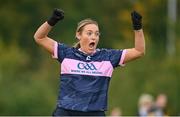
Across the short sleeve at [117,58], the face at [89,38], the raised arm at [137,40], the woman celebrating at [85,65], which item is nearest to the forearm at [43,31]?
the woman celebrating at [85,65]

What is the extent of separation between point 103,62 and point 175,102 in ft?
48.5

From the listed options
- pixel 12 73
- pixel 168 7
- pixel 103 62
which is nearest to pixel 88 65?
pixel 103 62

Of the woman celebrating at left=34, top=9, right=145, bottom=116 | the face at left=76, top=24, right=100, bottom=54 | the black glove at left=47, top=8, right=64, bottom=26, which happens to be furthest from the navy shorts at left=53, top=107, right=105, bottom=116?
the black glove at left=47, top=8, right=64, bottom=26

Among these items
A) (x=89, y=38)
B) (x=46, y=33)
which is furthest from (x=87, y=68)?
(x=46, y=33)

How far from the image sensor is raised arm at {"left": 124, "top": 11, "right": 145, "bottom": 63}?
33.3ft

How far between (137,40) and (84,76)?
2.21 ft

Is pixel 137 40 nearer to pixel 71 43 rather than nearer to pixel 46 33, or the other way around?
pixel 46 33

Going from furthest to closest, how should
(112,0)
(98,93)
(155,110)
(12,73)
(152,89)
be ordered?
A: 1. (112,0)
2. (12,73)
3. (152,89)
4. (155,110)
5. (98,93)

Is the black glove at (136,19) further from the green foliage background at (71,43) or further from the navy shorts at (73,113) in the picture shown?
the green foliage background at (71,43)

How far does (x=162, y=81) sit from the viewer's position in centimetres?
2628

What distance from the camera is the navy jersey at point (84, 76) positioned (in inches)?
398

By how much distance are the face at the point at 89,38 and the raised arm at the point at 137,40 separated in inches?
14.8

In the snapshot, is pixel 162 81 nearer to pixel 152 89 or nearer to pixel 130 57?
pixel 152 89

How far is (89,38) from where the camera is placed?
1028 cm
